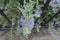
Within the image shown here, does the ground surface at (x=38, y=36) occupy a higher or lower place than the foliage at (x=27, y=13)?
lower

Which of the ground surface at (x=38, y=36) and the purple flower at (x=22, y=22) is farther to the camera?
the ground surface at (x=38, y=36)

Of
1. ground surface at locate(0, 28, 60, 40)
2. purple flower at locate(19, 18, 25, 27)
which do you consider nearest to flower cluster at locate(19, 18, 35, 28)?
purple flower at locate(19, 18, 25, 27)

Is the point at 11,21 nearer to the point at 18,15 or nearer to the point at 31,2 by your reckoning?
the point at 18,15

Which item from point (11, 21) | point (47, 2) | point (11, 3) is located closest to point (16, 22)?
point (11, 21)

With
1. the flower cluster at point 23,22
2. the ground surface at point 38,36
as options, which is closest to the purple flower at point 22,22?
the flower cluster at point 23,22

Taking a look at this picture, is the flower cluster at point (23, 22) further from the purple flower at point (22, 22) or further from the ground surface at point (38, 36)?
the ground surface at point (38, 36)

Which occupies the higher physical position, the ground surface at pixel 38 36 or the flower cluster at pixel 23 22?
the flower cluster at pixel 23 22

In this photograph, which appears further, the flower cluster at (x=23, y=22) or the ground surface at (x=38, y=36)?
the ground surface at (x=38, y=36)

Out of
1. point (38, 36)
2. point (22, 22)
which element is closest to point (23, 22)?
point (22, 22)

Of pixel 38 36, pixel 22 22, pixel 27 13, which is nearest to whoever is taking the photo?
pixel 27 13

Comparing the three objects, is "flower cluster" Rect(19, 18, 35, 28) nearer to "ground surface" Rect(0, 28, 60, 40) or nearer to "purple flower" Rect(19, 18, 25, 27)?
"purple flower" Rect(19, 18, 25, 27)

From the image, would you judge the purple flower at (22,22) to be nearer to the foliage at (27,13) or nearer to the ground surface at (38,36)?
the foliage at (27,13)

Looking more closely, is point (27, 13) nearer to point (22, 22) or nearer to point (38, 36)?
point (22, 22)

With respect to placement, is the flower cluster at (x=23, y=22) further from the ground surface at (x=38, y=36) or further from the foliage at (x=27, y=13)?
the ground surface at (x=38, y=36)
